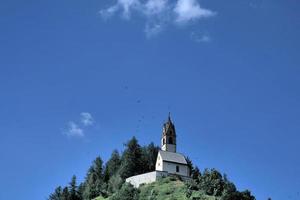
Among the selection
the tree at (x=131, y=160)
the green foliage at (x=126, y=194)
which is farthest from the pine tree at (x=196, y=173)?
the green foliage at (x=126, y=194)

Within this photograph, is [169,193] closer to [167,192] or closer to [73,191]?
[167,192]

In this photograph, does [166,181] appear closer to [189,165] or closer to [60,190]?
[189,165]

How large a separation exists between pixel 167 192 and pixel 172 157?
13.3 metres

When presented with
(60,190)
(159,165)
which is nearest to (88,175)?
(60,190)

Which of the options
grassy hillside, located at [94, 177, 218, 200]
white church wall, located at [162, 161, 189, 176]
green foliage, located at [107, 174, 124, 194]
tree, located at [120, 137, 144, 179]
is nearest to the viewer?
grassy hillside, located at [94, 177, 218, 200]

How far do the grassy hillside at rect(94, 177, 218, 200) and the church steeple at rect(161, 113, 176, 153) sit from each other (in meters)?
10.4

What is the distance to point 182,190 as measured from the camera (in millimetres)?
96062

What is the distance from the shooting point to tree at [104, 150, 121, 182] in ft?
376

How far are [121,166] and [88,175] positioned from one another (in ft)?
27.1

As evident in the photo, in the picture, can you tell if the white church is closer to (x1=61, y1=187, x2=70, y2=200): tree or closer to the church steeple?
the church steeple

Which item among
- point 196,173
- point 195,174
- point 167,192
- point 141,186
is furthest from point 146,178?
point 196,173

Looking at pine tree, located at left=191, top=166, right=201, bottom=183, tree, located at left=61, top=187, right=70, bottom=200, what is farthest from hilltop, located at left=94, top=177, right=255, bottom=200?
tree, located at left=61, top=187, right=70, bottom=200

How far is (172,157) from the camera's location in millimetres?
108000

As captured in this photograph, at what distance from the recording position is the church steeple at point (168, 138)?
112438 millimetres
